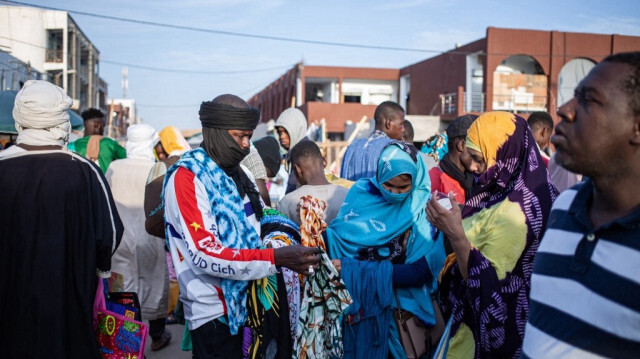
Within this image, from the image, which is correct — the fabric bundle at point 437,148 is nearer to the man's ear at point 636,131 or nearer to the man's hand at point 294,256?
the man's hand at point 294,256

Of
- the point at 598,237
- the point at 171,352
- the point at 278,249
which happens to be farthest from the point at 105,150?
the point at 598,237

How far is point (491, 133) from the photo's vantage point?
2730 millimetres

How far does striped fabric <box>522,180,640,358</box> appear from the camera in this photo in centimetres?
138

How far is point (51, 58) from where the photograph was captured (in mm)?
33812

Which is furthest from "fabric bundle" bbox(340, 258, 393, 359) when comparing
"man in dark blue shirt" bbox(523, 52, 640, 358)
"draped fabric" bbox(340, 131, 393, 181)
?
"draped fabric" bbox(340, 131, 393, 181)

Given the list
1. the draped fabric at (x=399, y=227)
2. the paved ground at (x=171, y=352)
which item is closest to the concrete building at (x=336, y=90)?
the paved ground at (x=171, y=352)

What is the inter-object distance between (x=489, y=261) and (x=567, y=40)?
25494 mm

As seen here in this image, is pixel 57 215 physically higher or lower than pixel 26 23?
lower

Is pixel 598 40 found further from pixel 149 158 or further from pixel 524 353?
pixel 524 353

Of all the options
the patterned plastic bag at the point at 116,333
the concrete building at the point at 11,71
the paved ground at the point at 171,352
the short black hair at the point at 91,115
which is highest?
the concrete building at the point at 11,71

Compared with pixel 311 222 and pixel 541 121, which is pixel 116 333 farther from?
pixel 541 121

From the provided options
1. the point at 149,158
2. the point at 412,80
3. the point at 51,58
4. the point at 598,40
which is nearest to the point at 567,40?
the point at 598,40

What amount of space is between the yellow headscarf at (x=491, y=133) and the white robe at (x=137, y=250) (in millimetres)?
3584

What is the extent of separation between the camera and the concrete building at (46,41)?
3212cm
